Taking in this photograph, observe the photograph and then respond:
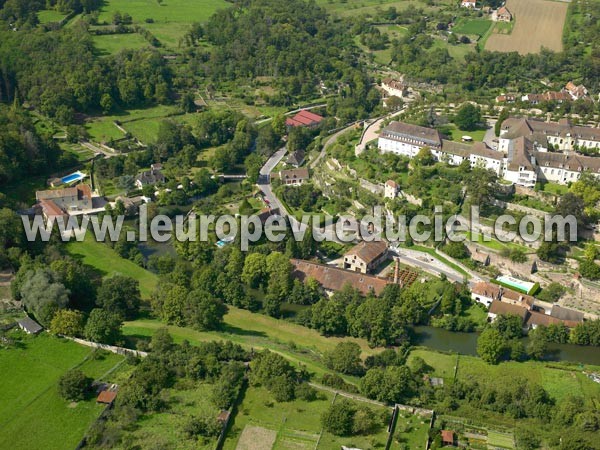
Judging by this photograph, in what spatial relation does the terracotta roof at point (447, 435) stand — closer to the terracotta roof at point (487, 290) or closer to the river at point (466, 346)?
the river at point (466, 346)

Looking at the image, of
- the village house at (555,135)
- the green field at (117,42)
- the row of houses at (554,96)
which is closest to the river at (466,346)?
the village house at (555,135)

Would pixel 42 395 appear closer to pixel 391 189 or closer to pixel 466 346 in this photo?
pixel 466 346

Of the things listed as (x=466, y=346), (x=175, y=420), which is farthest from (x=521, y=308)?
(x=175, y=420)

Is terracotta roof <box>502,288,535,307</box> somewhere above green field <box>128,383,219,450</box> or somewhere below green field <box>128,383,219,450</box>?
below

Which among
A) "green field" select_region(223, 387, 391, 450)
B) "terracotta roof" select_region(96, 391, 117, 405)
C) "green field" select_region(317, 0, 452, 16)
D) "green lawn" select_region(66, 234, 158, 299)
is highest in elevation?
A: "green field" select_region(317, 0, 452, 16)

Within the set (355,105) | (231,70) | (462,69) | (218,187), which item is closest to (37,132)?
(218,187)

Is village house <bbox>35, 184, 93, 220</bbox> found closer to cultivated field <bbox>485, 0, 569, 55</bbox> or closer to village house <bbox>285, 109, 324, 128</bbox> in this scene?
village house <bbox>285, 109, 324, 128</bbox>

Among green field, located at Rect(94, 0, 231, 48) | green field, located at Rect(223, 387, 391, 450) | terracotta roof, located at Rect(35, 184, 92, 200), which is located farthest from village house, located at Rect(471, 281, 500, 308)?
green field, located at Rect(94, 0, 231, 48)

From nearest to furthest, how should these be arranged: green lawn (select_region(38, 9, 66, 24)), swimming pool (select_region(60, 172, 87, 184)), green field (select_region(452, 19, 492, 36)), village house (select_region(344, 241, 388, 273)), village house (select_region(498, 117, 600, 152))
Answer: village house (select_region(344, 241, 388, 273)) < village house (select_region(498, 117, 600, 152)) < swimming pool (select_region(60, 172, 87, 184)) < green field (select_region(452, 19, 492, 36)) < green lawn (select_region(38, 9, 66, 24))
